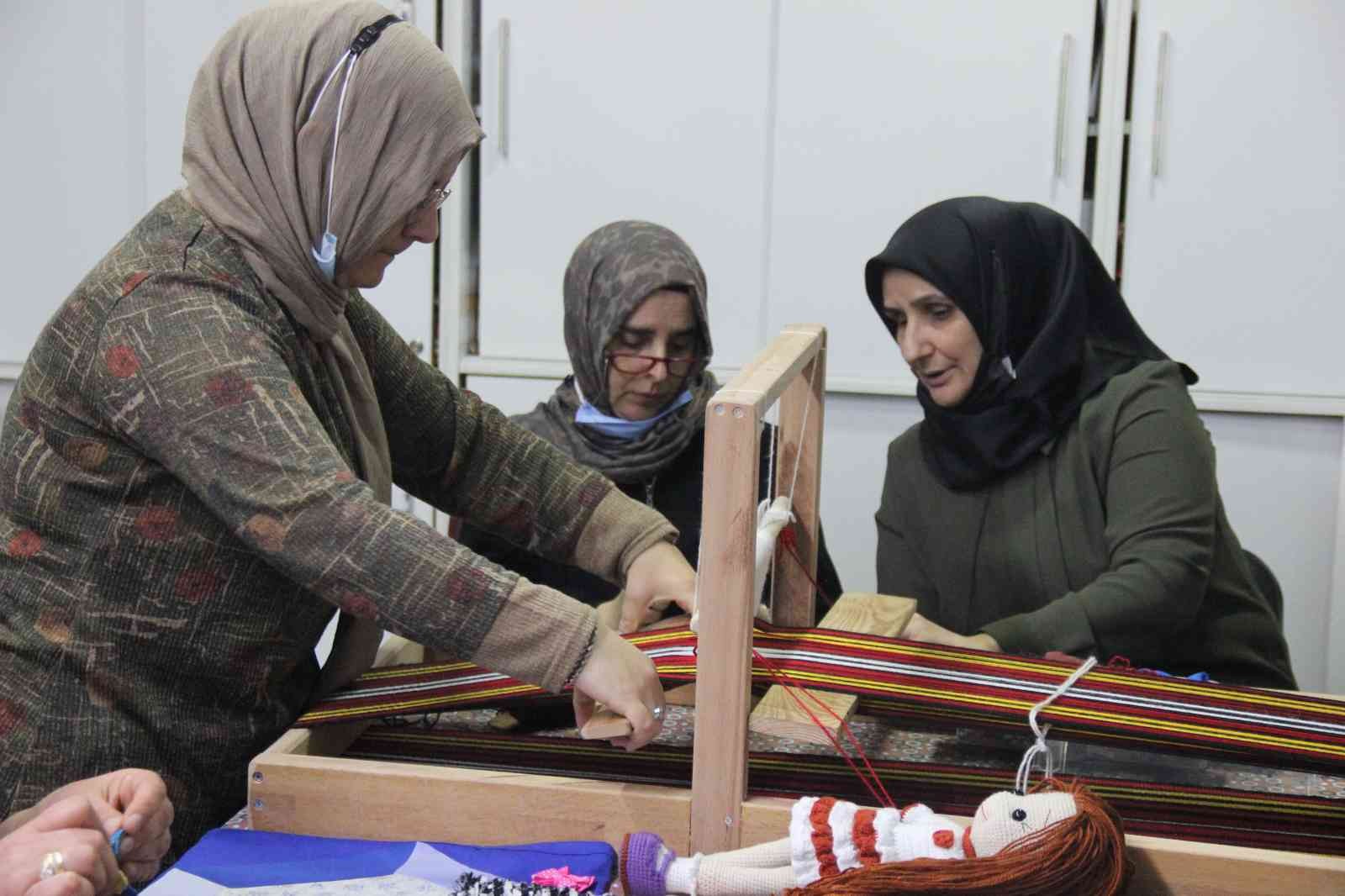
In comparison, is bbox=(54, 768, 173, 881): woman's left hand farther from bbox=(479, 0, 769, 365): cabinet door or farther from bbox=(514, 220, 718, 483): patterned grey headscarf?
bbox=(479, 0, 769, 365): cabinet door

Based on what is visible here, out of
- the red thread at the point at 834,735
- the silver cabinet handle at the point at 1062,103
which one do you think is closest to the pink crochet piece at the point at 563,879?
the red thread at the point at 834,735

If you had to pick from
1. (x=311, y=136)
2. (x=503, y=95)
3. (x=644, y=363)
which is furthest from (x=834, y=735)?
(x=503, y=95)

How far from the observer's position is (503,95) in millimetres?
3402

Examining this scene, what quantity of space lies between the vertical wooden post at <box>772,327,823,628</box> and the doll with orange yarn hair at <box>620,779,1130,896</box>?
0.43 m

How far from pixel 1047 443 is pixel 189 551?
4.44 feet

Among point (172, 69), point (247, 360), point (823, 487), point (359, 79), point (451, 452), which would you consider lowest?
point (823, 487)

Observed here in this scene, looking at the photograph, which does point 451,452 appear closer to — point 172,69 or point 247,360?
point 247,360

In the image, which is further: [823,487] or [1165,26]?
[823,487]

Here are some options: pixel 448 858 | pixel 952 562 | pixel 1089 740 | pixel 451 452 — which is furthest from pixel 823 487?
pixel 448 858

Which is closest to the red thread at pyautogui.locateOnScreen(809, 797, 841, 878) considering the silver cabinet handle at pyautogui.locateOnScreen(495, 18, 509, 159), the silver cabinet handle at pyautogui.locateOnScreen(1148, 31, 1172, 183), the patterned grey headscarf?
the patterned grey headscarf

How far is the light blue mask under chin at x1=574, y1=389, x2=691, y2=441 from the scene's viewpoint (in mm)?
2354

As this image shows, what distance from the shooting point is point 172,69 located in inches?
138

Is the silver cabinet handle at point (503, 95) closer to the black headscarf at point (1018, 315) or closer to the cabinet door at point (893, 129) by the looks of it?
the cabinet door at point (893, 129)

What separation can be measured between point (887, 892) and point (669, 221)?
252 cm
